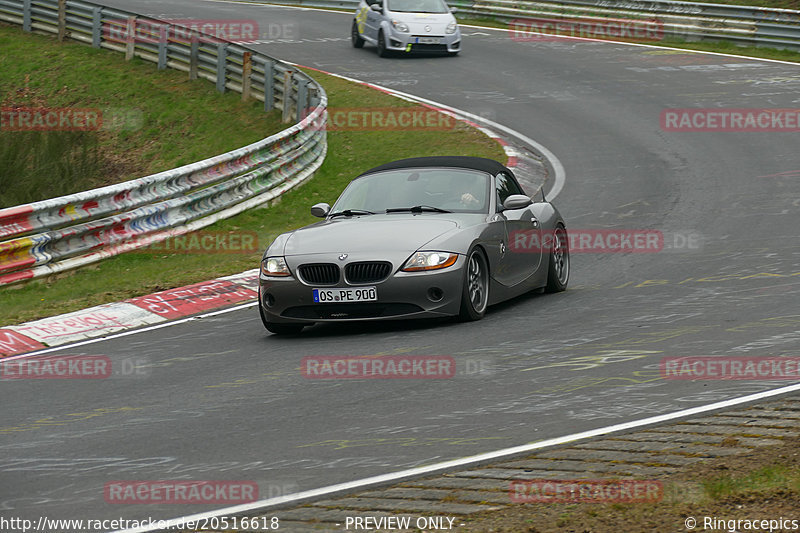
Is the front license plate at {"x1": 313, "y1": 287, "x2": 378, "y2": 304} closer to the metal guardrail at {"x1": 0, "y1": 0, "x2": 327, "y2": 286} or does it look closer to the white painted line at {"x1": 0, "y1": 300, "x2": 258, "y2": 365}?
the white painted line at {"x1": 0, "y1": 300, "x2": 258, "y2": 365}

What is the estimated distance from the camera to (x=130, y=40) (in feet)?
105

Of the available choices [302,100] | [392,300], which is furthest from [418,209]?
[302,100]

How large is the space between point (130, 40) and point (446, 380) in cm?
2577

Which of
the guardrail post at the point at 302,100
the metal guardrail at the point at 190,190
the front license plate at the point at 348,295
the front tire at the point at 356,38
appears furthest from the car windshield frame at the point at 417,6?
the front license plate at the point at 348,295

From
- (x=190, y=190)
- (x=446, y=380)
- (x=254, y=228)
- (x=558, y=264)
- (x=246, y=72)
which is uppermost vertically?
(x=446, y=380)

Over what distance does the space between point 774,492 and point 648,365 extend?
3.00 metres

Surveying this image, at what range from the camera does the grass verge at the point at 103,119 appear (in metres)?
20.1

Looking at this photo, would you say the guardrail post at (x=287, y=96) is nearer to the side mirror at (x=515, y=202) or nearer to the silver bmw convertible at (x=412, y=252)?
the silver bmw convertible at (x=412, y=252)

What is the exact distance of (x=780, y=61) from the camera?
99.8ft

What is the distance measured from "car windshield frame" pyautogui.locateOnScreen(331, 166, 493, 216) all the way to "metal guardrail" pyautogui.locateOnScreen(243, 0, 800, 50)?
889 inches

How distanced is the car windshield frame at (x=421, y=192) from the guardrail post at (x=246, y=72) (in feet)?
52.0

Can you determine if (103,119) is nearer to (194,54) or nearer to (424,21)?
(194,54)

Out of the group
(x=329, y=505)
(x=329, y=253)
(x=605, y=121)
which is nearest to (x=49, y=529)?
(x=329, y=505)

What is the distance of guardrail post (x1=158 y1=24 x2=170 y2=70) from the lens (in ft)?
101
